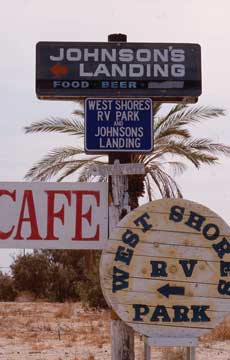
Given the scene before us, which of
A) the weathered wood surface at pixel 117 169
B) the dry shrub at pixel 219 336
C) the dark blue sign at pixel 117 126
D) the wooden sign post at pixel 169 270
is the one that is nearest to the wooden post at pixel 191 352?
the wooden sign post at pixel 169 270

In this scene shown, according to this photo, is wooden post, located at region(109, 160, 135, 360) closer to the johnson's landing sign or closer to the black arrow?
the johnson's landing sign

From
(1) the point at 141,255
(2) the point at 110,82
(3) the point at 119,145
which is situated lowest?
(1) the point at 141,255

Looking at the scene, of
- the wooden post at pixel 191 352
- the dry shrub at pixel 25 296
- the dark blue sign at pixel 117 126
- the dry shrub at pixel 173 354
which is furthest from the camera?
the dry shrub at pixel 25 296

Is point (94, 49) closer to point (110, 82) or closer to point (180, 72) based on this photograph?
point (110, 82)

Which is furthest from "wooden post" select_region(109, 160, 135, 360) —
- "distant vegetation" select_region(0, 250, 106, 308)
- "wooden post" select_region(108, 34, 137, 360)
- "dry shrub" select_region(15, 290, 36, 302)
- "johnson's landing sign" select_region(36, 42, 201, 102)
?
"dry shrub" select_region(15, 290, 36, 302)

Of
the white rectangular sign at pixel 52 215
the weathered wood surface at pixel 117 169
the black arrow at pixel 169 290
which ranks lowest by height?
the black arrow at pixel 169 290

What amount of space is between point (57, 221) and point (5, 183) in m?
0.67

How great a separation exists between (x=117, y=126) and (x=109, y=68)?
0.65m

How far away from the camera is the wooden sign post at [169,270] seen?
6.97 m

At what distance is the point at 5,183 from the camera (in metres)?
8.26

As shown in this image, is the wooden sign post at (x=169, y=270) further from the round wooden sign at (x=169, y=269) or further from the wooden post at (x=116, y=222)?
the wooden post at (x=116, y=222)

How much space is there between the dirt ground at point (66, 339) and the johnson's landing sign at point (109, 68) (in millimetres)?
7950

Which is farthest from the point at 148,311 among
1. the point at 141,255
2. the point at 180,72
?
Result: the point at 180,72

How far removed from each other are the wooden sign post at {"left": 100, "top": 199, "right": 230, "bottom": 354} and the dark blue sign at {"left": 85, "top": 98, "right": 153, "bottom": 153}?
128 centimetres
